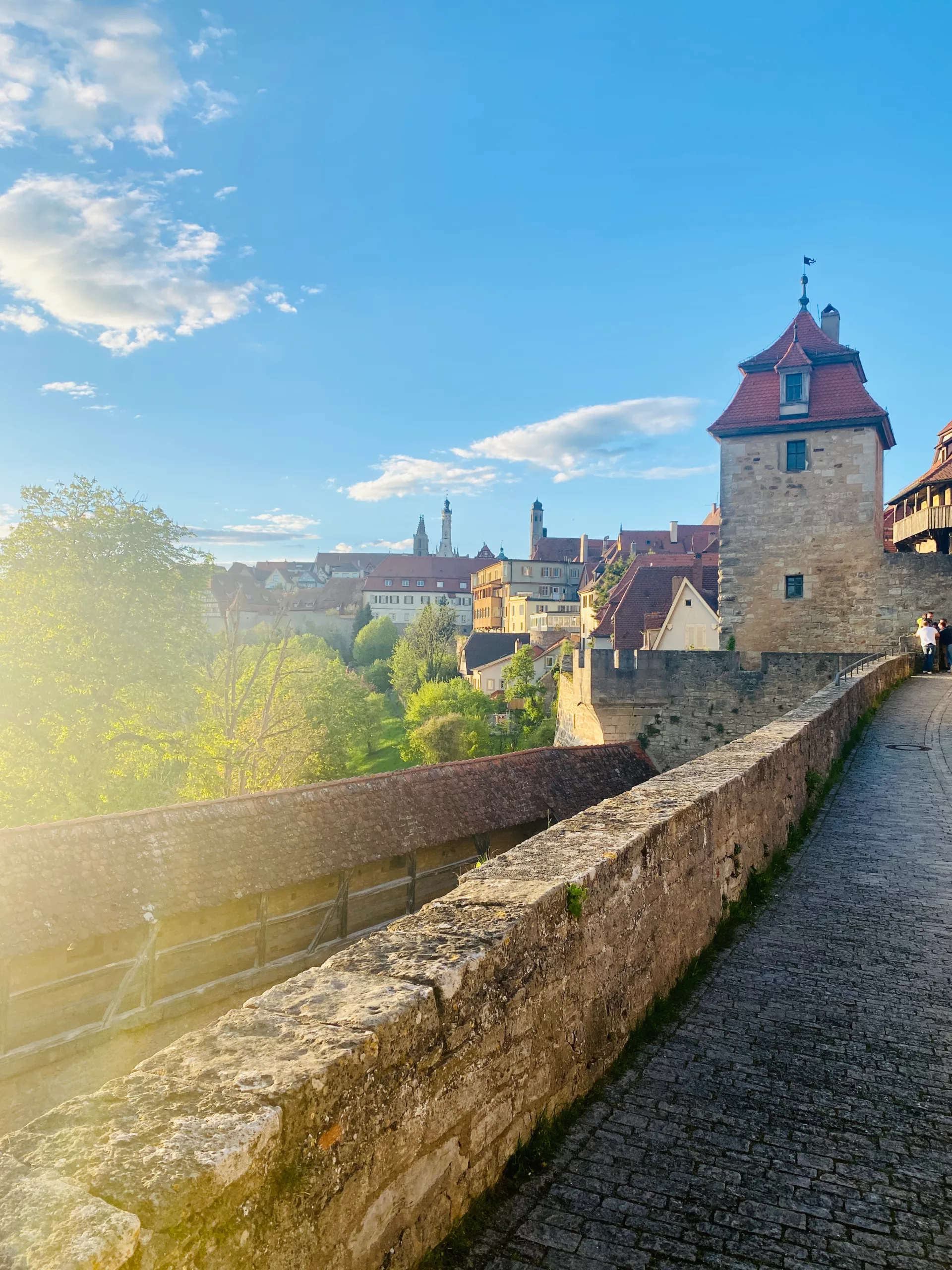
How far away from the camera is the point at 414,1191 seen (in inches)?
106

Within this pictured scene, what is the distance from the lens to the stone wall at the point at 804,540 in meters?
25.9

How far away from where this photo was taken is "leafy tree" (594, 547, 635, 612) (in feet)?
157

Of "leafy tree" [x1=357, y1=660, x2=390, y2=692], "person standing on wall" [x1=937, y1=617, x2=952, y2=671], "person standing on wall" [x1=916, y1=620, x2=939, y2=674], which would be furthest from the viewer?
"leafy tree" [x1=357, y1=660, x2=390, y2=692]

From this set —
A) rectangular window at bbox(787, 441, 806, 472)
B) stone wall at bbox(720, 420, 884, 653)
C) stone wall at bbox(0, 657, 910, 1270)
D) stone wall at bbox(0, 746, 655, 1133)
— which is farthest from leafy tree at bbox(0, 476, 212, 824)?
stone wall at bbox(0, 657, 910, 1270)

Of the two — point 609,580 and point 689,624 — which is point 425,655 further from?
point 689,624

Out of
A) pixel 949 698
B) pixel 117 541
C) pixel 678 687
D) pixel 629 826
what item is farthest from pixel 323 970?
pixel 117 541

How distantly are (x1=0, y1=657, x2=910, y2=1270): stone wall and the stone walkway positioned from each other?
10.4 inches

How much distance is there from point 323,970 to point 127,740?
82.1 ft

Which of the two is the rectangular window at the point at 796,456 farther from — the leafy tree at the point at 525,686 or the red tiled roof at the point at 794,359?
the leafy tree at the point at 525,686

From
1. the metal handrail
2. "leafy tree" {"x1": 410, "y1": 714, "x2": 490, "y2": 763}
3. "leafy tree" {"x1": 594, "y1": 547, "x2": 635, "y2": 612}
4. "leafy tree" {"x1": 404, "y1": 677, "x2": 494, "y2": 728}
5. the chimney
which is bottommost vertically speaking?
"leafy tree" {"x1": 410, "y1": 714, "x2": 490, "y2": 763}

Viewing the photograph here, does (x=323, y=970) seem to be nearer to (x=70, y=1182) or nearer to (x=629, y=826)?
(x=70, y=1182)

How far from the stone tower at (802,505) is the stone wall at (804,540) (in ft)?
0.10

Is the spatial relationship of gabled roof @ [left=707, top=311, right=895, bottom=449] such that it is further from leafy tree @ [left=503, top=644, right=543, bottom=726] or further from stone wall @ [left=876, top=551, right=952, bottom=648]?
leafy tree @ [left=503, top=644, right=543, bottom=726]

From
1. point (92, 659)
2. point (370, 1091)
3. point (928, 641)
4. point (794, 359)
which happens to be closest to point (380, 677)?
point (92, 659)
